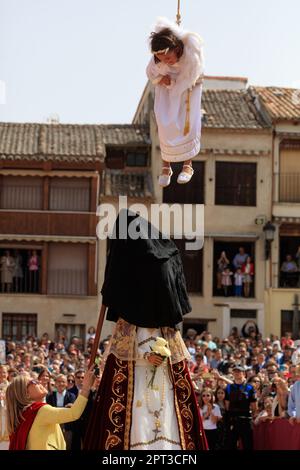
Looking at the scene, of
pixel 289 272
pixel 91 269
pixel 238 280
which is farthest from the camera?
pixel 91 269

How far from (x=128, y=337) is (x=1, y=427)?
3.25 meters

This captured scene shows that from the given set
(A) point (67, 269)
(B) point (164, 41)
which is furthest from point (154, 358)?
(A) point (67, 269)

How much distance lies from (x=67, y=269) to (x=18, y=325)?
211 centimetres

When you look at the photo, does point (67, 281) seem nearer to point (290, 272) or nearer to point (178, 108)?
point (290, 272)

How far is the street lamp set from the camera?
100 ft

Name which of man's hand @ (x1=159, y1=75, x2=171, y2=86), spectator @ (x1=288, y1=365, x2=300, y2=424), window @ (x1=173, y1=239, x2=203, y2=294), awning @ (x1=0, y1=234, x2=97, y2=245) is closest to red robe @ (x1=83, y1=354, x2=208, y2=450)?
man's hand @ (x1=159, y1=75, x2=171, y2=86)

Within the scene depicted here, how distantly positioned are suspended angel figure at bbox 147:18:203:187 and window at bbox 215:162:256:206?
2201 cm

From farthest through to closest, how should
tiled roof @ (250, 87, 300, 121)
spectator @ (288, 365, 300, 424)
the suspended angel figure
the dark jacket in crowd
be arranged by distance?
tiled roof @ (250, 87, 300, 121), the dark jacket in crowd, spectator @ (288, 365, 300, 424), the suspended angel figure

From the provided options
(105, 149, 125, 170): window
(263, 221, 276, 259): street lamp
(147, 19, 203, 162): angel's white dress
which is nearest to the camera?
(147, 19, 203, 162): angel's white dress

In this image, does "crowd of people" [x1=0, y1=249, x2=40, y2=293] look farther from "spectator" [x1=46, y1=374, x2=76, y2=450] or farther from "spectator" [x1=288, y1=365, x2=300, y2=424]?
"spectator" [x1=288, y1=365, x2=300, y2=424]

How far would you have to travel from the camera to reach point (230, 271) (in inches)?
1209

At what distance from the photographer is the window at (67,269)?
1232 inches

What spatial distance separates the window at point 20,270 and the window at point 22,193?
1258 mm

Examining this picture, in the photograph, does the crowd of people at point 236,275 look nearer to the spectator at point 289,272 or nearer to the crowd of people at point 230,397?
the spectator at point 289,272
